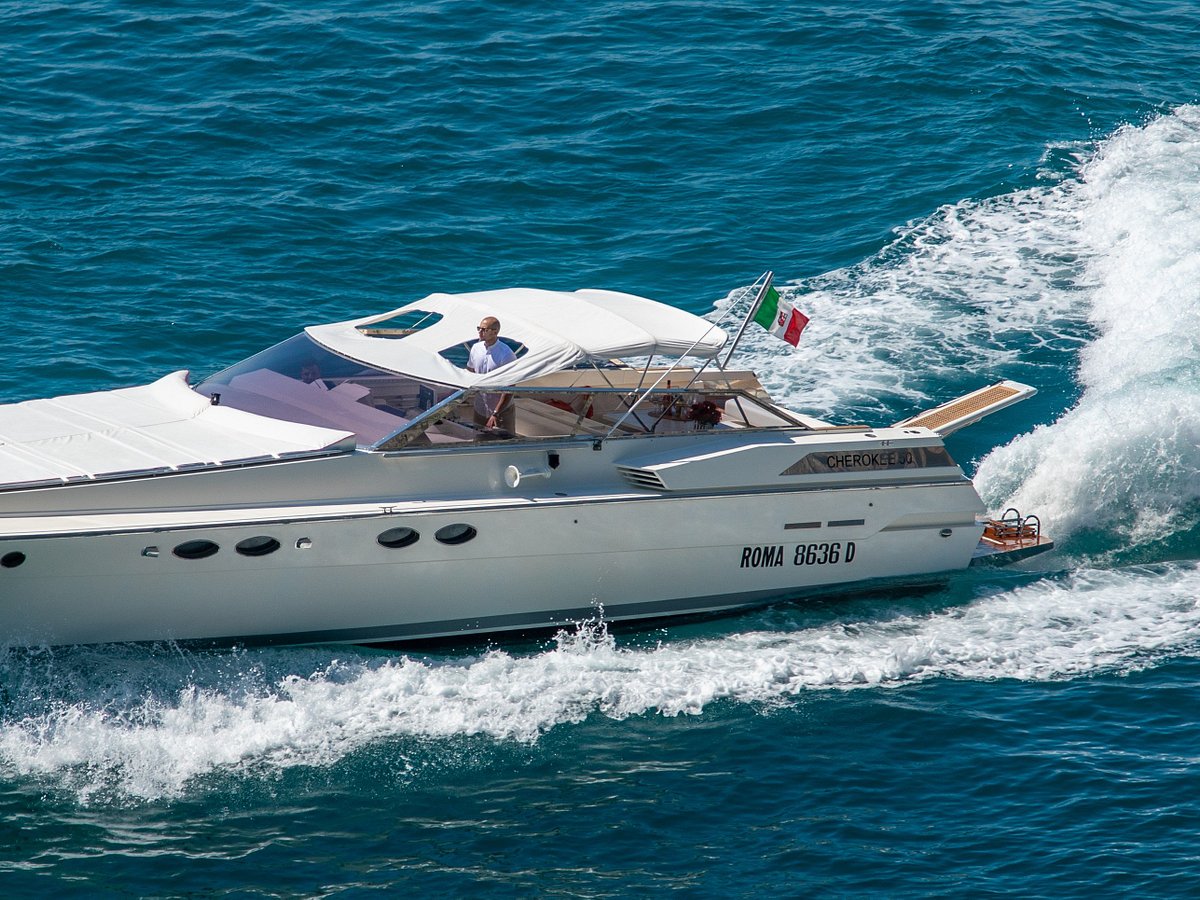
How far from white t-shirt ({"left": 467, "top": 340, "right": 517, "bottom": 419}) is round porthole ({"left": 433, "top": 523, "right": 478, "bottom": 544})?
1.02 m

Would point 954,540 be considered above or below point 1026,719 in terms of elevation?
above

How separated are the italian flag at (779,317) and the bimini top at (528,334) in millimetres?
400

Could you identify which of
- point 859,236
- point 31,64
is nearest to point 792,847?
point 859,236

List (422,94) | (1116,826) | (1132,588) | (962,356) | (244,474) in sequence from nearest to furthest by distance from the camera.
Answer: (1116,826)
(244,474)
(1132,588)
(962,356)
(422,94)

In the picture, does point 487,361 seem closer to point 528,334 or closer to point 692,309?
point 528,334

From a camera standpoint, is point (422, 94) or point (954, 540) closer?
point (954, 540)

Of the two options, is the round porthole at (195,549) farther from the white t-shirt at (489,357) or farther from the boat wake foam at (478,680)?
the white t-shirt at (489,357)

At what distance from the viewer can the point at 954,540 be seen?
13172mm

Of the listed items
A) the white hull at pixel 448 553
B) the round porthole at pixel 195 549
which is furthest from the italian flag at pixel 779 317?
the round porthole at pixel 195 549

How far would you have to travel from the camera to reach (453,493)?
11.5 m

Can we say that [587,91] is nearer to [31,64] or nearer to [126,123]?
[126,123]

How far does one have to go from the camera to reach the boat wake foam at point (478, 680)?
9.98 meters

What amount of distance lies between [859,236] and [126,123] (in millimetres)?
11071

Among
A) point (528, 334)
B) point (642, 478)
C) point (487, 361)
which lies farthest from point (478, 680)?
point (528, 334)
